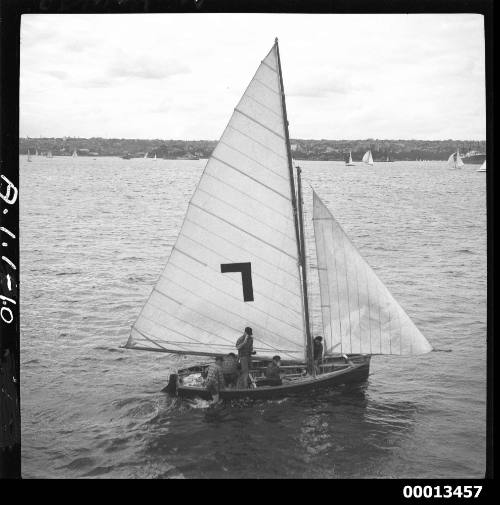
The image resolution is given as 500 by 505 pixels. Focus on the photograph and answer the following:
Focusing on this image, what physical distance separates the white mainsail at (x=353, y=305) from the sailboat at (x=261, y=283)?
0.03m

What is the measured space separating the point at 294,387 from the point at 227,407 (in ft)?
7.67

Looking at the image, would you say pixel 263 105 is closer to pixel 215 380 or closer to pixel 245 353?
pixel 245 353

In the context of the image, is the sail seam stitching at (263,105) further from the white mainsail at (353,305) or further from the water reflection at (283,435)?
the water reflection at (283,435)

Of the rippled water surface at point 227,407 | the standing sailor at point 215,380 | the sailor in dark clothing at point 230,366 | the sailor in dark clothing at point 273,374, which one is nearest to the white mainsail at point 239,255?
the sailor in dark clothing at point 273,374

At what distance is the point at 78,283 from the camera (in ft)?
115

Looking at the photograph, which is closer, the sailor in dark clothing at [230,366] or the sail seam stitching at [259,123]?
the sail seam stitching at [259,123]

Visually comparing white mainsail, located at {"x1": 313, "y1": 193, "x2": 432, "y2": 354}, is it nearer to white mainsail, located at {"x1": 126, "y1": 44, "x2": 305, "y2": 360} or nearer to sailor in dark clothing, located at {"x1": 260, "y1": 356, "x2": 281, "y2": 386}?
white mainsail, located at {"x1": 126, "y1": 44, "x2": 305, "y2": 360}

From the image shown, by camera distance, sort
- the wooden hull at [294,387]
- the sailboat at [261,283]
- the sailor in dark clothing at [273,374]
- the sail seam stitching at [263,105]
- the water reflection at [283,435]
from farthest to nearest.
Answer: the sailor in dark clothing at [273,374], the wooden hull at [294,387], the sailboat at [261,283], the sail seam stitching at [263,105], the water reflection at [283,435]

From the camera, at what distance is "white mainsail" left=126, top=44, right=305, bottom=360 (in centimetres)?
1819

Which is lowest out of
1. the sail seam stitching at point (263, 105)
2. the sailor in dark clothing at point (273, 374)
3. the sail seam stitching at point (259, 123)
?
the sailor in dark clothing at point (273, 374)

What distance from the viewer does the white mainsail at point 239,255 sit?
1819 centimetres

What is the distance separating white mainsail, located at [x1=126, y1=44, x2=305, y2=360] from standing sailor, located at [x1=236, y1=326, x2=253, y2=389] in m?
0.47

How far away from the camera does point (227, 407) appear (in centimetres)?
2008
